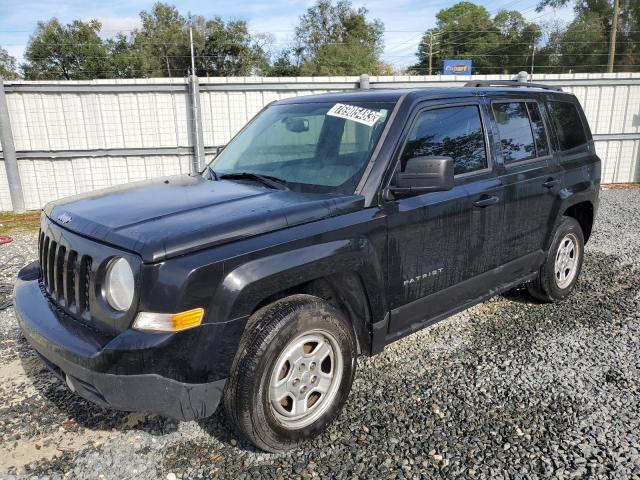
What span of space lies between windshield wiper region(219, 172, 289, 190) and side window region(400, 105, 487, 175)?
766 millimetres

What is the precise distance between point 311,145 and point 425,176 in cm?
89

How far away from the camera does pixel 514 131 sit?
13.2 ft

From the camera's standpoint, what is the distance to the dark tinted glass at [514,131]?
3.89 metres

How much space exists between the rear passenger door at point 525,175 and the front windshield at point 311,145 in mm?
1175

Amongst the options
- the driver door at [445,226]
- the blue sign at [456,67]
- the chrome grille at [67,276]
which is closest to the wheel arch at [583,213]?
the driver door at [445,226]

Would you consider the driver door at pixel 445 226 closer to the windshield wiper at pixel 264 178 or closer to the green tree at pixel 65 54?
the windshield wiper at pixel 264 178

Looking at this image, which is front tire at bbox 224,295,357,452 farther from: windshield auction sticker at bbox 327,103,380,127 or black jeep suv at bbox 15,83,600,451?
windshield auction sticker at bbox 327,103,380,127

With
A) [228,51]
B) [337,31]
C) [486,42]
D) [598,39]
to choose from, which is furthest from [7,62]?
[598,39]

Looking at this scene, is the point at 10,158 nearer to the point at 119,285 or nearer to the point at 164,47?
the point at 119,285

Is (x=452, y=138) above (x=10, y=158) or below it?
above

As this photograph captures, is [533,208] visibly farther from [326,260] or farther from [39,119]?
→ [39,119]

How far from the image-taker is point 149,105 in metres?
9.49

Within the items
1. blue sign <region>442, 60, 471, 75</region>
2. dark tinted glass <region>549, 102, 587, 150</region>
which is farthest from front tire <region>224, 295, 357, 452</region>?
blue sign <region>442, 60, 471, 75</region>

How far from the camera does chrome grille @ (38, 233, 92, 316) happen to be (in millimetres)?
2543
